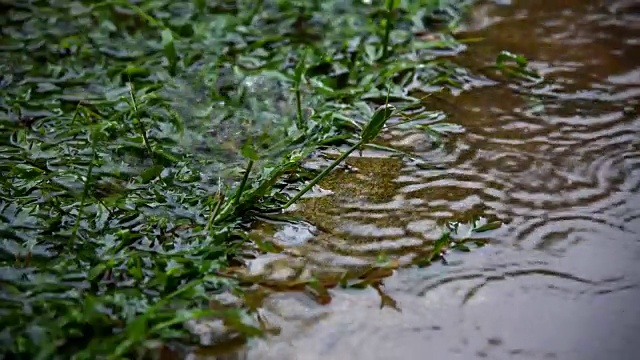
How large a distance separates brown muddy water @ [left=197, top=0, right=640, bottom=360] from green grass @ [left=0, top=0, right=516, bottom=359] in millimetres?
83

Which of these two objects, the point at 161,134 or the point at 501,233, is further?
the point at 161,134

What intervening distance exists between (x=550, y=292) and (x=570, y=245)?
0.45 feet

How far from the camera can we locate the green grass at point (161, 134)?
1.10 metres

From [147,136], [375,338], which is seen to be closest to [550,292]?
[375,338]

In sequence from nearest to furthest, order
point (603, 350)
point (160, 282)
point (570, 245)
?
point (603, 350), point (160, 282), point (570, 245)

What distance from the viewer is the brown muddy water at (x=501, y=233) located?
3.47ft

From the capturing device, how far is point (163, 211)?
1.32 m

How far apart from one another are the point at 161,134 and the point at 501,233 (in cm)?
79

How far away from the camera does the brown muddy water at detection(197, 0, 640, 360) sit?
1.06 m

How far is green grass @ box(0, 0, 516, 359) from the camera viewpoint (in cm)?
110

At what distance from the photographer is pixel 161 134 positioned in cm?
156

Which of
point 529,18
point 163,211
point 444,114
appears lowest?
point 163,211

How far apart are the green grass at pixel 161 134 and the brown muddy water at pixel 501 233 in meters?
0.08

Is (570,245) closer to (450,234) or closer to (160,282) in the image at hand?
(450,234)
